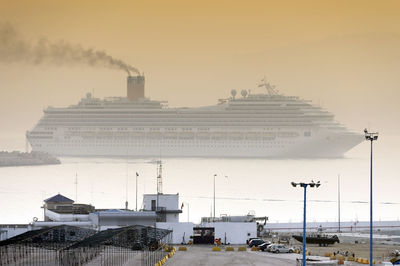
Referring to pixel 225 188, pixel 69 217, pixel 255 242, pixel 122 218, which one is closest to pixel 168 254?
pixel 255 242

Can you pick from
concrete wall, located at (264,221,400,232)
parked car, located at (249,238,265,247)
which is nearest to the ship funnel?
concrete wall, located at (264,221,400,232)

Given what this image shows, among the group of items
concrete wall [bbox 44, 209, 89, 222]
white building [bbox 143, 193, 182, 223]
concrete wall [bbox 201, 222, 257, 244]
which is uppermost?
white building [bbox 143, 193, 182, 223]

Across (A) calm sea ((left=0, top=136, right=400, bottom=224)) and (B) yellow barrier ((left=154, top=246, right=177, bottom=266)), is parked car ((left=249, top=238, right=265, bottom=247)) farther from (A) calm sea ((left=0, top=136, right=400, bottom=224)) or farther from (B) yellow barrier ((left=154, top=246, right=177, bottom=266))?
(A) calm sea ((left=0, top=136, right=400, bottom=224))

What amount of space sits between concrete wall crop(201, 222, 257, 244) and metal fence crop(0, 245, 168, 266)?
22.3ft

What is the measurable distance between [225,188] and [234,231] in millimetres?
58996

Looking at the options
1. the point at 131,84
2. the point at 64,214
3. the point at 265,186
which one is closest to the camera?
the point at 64,214

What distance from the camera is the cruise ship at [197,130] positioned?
174m

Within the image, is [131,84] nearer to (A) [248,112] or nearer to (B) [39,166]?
(A) [248,112]

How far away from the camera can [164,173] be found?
126 m

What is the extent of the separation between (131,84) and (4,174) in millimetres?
69478

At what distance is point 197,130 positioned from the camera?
176750mm

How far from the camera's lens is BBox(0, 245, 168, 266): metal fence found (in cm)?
2912

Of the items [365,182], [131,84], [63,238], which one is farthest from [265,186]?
[131,84]

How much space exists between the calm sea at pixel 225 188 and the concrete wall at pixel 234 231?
22.2 metres
